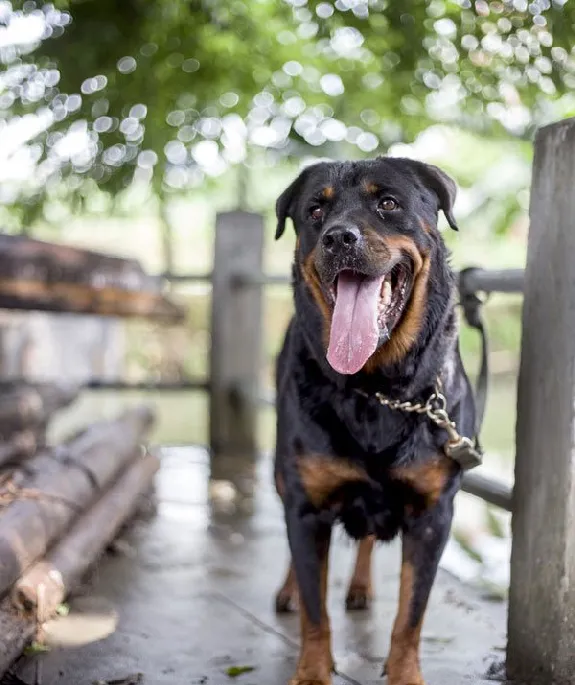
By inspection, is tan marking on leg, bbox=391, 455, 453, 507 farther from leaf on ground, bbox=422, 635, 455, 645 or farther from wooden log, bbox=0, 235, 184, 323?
wooden log, bbox=0, 235, 184, 323

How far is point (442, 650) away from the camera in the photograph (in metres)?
2.99

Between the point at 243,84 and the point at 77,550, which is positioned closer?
the point at 77,550

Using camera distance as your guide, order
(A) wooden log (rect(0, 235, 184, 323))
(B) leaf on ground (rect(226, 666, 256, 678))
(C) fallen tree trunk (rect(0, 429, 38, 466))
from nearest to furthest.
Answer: (B) leaf on ground (rect(226, 666, 256, 678)) < (A) wooden log (rect(0, 235, 184, 323)) < (C) fallen tree trunk (rect(0, 429, 38, 466))

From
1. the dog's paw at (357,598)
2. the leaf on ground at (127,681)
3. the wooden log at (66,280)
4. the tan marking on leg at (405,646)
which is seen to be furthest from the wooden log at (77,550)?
the tan marking on leg at (405,646)

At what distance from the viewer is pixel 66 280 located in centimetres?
366

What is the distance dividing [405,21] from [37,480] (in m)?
2.18

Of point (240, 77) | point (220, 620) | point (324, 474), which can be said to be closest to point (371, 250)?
point (324, 474)

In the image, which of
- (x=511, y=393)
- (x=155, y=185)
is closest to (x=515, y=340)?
(x=511, y=393)

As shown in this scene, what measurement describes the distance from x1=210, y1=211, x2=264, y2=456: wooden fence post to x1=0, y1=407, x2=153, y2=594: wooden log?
1755 mm

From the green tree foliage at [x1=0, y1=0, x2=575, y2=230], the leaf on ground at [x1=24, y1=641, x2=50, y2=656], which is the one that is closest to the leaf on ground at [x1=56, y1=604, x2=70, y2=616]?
the leaf on ground at [x1=24, y1=641, x2=50, y2=656]

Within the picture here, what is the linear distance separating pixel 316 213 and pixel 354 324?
14.5 inches

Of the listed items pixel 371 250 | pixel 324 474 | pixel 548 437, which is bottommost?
pixel 324 474

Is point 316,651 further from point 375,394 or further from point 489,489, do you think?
point 489,489

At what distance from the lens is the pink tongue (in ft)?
8.09
